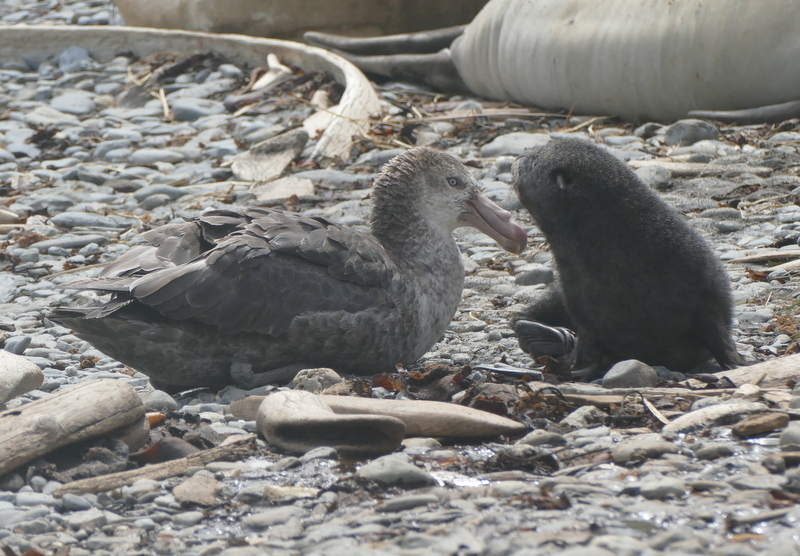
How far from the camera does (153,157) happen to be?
360 inches

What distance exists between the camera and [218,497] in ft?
9.79

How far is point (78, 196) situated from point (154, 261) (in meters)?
4.03

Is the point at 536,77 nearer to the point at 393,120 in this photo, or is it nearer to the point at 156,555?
the point at 393,120

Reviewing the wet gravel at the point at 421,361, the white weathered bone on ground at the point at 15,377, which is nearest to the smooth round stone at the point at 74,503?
the wet gravel at the point at 421,361

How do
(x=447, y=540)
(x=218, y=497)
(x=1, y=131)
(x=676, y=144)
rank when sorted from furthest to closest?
(x=1, y=131) < (x=676, y=144) < (x=218, y=497) < (x=447, y=540)

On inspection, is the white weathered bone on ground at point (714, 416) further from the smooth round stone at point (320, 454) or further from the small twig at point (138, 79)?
the small twig at point (138, 79)

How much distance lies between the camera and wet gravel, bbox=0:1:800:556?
2.56 metres

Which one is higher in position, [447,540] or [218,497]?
[447,540]

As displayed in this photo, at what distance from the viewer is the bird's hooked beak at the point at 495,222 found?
5234 millimetres

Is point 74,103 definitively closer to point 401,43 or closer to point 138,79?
point 138,79

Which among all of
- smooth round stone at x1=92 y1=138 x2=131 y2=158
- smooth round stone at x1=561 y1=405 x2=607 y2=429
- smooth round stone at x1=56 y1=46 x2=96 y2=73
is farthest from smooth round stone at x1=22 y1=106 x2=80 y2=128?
smooth round stone at x1=561 y1=405 x2=607 y2=429

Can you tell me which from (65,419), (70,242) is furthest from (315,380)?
(70,242)

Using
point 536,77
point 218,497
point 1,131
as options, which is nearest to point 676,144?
point 536,77

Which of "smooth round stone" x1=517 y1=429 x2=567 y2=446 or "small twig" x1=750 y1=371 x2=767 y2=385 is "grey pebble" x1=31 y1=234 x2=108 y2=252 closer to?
"smooth round stone" x1=517 y1=429 x2=567 y2=446
